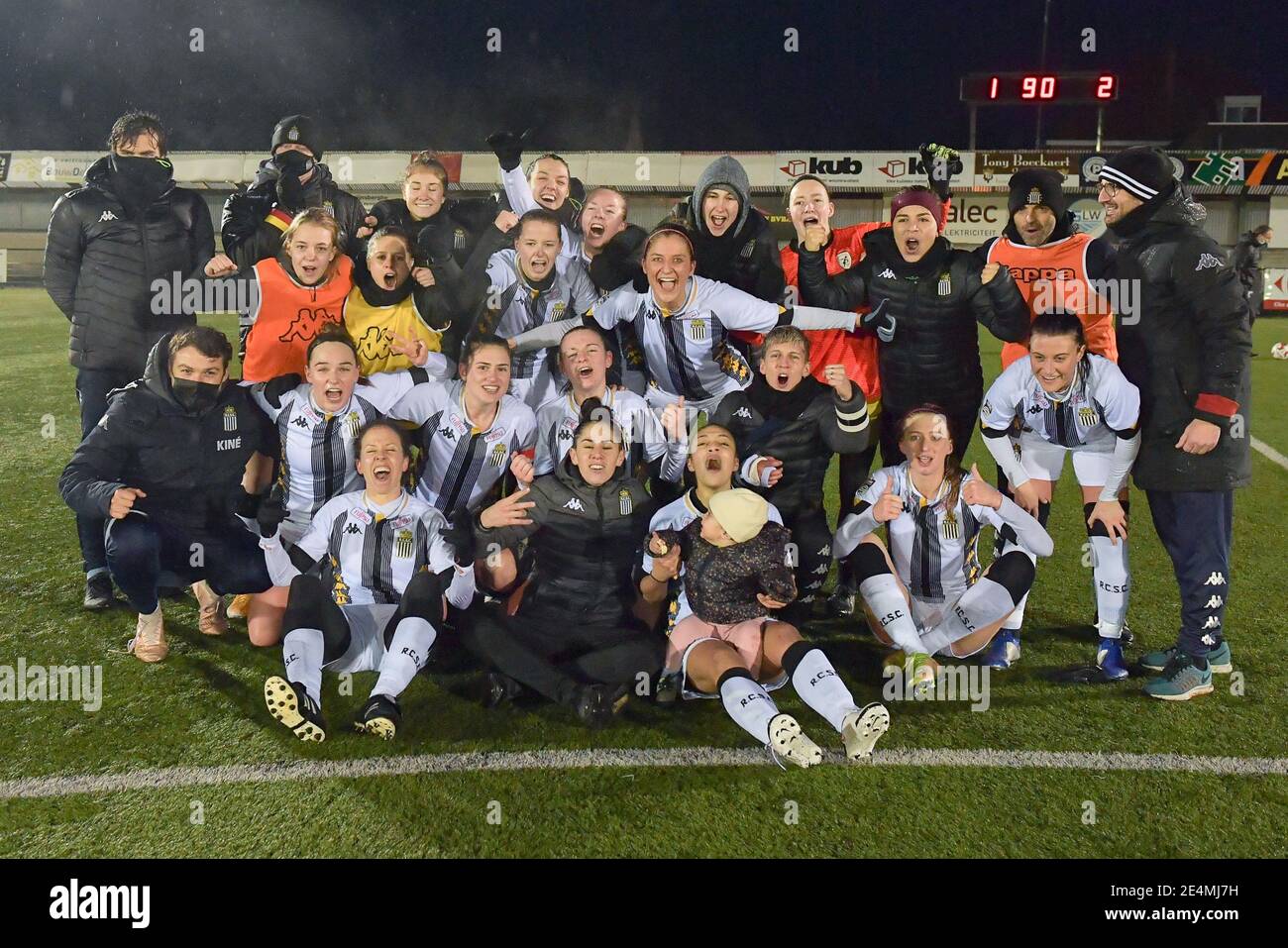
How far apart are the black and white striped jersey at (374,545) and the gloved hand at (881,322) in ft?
7.61

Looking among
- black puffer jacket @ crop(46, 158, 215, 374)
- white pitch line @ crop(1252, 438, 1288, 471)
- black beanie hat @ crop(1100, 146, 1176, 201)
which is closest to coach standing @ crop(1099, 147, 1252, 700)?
black beanie hat @ crop(1100, 146, 1176, 201)

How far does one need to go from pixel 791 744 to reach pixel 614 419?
5.89 feet

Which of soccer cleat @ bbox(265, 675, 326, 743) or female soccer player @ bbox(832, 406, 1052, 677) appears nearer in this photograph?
soccer cleat @ bbox(265, 675, 326, 743)

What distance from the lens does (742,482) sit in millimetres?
4469

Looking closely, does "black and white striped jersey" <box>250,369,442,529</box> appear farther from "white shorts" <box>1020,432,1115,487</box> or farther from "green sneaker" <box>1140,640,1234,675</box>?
"green sneaker" <box>1140,640,1234,675</box>

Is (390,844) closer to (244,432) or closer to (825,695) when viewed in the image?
(825,695)

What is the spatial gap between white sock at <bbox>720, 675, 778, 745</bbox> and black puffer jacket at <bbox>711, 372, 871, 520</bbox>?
1176mm

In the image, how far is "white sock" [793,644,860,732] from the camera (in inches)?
136

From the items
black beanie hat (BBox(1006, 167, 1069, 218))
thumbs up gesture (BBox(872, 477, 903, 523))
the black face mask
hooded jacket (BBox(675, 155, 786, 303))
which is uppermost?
black beanie hat (BBox(1006, 167, 1069, 218))

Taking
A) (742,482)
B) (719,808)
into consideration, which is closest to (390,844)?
(719,808)

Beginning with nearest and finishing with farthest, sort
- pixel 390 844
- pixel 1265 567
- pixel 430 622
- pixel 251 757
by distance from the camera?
pixel 390 844 < pixel 251 757 < pixel 430 622 < pixel 1265 567

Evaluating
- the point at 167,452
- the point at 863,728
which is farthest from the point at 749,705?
the point at 167,452

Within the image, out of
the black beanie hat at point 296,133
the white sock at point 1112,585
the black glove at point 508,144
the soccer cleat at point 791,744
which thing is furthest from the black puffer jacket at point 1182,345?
the black beanie hat at point 296,133

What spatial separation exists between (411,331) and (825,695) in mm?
2777
